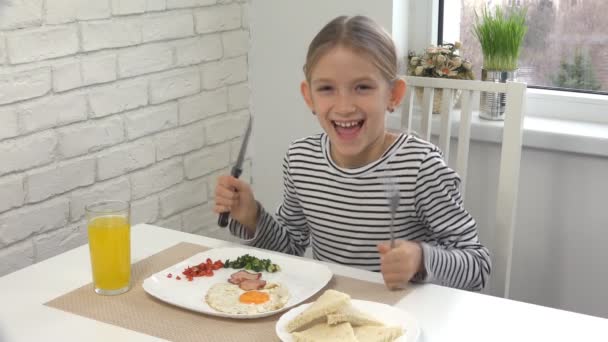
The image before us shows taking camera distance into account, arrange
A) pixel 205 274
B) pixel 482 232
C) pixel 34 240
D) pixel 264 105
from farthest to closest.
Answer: pixel 264 105 < pixel 482 232 < pixel 34 240 < pixel 205 274

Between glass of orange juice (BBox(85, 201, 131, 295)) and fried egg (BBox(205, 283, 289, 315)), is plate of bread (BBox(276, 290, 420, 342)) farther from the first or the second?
glass of orange juice (BBox(85, 201, 131, 295))

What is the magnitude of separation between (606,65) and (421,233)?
833 millimetres

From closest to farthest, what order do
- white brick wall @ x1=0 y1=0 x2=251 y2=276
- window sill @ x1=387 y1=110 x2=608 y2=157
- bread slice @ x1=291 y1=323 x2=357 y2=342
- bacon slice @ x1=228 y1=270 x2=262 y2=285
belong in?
bread slice @ x1=291 y1=323 x2=357 y2=342 → bacon slice @ x1=228 y1=270 x2=262 y2=285 → white brick wall @ x1=0 y1=0 x2=251 y2=276 → window sill @ x1=387 y1=110 x2=608 y2=157

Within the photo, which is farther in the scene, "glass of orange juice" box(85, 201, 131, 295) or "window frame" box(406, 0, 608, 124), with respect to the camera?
"window frame" box(406, 0, 608, 124)

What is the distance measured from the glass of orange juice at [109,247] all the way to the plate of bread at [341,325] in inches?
11.1

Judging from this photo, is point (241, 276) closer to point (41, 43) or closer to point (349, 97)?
point (349, 97)

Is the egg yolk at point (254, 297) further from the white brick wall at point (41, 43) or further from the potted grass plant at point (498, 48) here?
the potted grass plant at point (498, 48)

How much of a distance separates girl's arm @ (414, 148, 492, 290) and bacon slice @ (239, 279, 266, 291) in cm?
25

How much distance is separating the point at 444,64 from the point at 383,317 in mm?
1088

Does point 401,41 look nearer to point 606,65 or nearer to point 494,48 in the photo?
point 494,48

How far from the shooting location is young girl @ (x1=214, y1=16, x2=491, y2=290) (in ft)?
4.57

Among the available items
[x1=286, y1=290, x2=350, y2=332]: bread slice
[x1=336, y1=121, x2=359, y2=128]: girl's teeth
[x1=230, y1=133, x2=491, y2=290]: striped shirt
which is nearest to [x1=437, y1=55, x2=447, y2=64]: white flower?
[x1=230, y1=133, x2=491, y2=290]: striped shirt

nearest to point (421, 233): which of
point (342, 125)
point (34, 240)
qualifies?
point (342, 125)

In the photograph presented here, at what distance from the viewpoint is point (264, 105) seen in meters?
2.32
